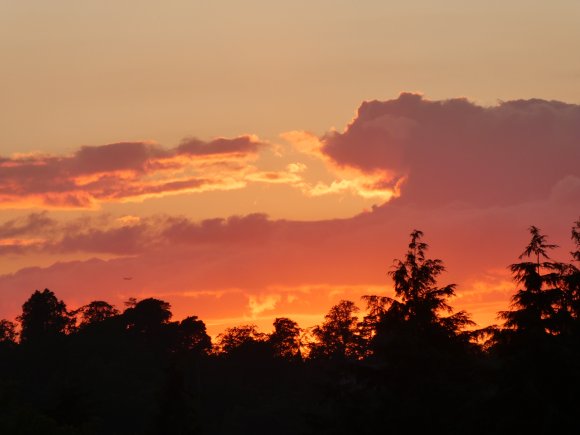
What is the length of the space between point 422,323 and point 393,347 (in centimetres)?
593

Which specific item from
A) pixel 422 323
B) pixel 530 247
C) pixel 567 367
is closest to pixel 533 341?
pixel 567 367

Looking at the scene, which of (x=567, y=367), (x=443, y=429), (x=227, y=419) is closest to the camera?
(x=567, y=367)

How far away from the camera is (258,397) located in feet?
607

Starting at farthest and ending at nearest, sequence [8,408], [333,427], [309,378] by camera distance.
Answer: [309,378] → [8,408] → [333,427]

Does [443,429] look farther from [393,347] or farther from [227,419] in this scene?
[227,419]

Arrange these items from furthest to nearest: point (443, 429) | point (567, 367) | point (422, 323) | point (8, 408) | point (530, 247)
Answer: point (8, 408) → point (422, 323) → point (443, 429) → point (530, 247) → point (567, 367)

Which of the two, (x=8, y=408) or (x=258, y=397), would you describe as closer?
(x=8, y=408)

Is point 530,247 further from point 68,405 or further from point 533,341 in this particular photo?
point 68,405

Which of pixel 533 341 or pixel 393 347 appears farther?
pixel 393 347

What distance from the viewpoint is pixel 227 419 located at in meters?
174

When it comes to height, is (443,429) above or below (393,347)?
below

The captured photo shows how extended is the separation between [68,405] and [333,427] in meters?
43.4

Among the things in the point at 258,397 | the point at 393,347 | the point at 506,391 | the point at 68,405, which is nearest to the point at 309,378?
the point at 258,397

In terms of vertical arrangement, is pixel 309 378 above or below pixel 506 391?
above
